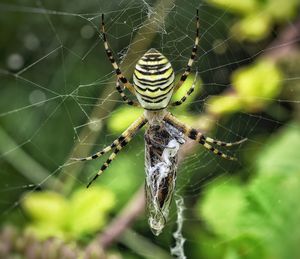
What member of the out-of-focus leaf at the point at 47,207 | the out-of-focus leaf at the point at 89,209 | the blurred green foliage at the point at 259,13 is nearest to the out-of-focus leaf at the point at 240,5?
the blurred green foliage at the point at 259,13

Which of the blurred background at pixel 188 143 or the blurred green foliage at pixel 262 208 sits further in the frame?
the blurred background at pixel 188 143

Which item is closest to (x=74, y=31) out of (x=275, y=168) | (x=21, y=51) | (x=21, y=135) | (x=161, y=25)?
(x=21, y=51)

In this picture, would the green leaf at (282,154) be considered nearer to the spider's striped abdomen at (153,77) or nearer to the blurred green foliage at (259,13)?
the blurred green foliage at (259,13)

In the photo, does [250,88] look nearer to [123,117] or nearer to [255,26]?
[255,26]

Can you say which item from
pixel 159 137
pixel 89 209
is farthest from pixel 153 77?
pixel 89 209

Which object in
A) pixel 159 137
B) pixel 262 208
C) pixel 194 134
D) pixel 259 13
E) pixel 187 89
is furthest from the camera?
pixel 259 13

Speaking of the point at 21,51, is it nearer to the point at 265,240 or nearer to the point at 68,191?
the point at 68,191

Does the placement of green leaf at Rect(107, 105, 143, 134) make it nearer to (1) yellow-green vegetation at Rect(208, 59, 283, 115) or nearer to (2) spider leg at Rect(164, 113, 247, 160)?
(2) spider leg at Rect(164, 113, 247, 160)
